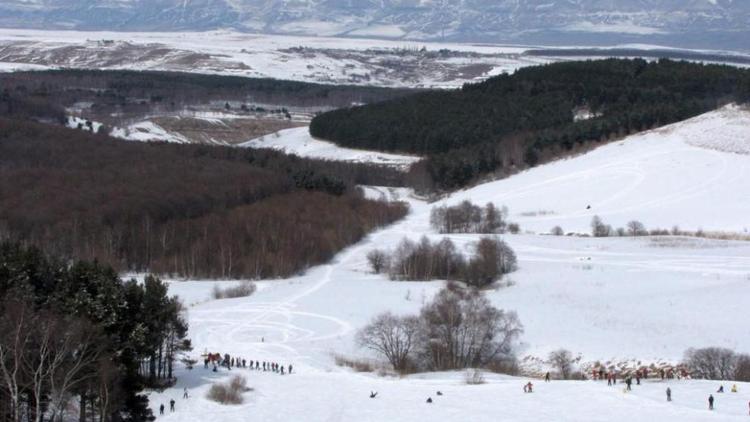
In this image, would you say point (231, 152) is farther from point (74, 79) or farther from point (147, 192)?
point (74, 79)

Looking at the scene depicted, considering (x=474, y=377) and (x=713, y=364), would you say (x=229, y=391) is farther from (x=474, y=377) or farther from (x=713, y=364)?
(x=713, y=364)

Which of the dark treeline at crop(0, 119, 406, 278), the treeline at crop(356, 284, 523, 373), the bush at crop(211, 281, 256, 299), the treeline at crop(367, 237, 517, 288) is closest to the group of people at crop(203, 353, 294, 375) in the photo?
the treeline at crop(356, 284, 523, 373)

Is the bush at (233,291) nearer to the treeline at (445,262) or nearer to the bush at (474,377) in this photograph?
the treeline at (445,262)

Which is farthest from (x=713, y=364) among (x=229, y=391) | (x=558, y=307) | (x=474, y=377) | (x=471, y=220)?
(x=471, y=220)

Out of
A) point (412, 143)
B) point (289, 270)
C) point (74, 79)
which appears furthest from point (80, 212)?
point (74, 79)

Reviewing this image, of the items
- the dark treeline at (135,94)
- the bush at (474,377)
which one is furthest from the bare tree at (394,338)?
the dark treeline at (135,94)

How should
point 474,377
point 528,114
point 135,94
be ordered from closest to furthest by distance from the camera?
point 474,377
point 528,114
point 135,94
